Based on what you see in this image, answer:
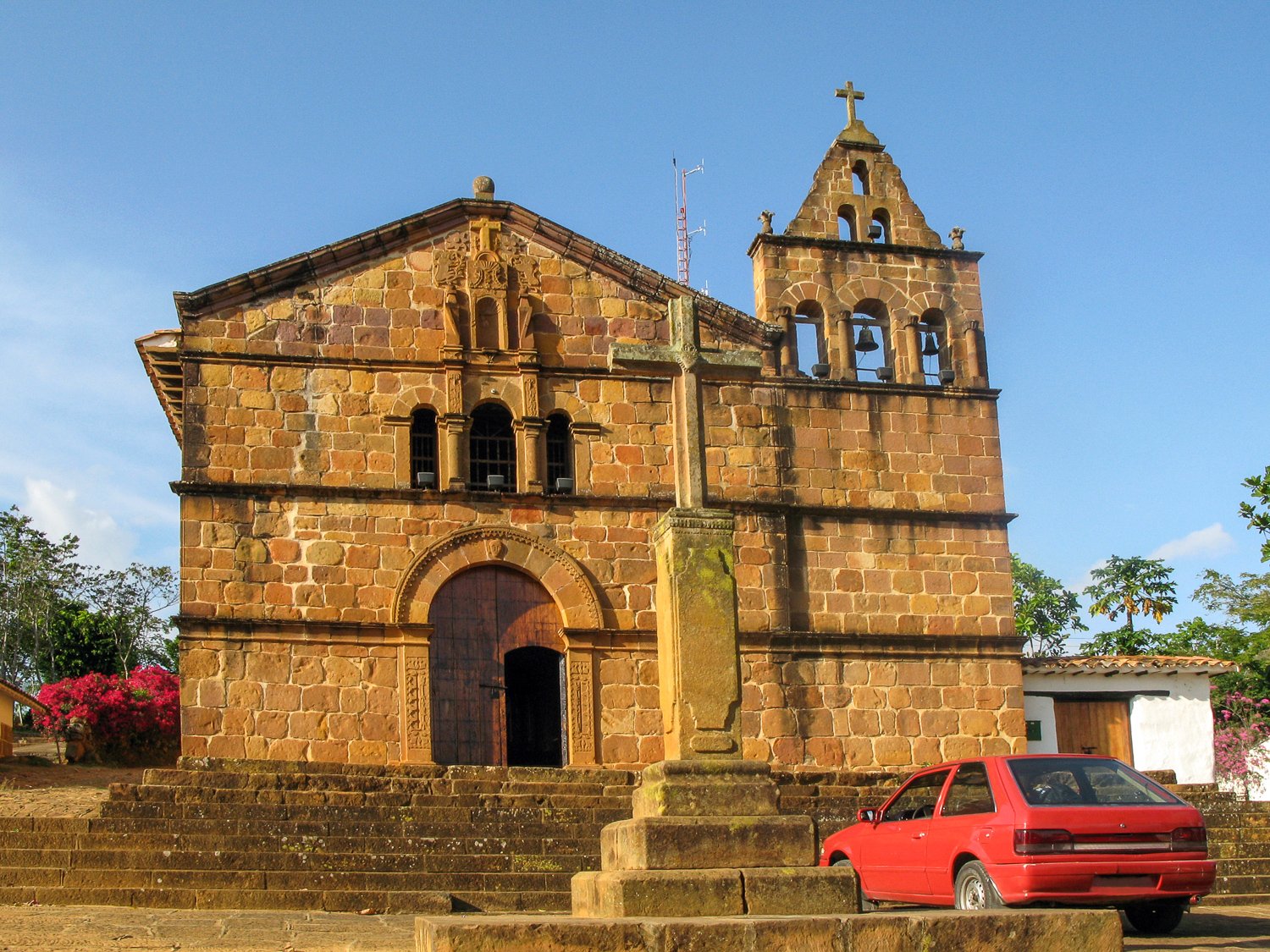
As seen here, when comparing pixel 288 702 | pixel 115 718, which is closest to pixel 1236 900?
pixel 288 702

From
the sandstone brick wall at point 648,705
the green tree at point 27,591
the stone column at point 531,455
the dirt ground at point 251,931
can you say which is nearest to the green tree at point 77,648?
the green tree at point 27,591

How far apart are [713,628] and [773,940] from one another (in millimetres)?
2824

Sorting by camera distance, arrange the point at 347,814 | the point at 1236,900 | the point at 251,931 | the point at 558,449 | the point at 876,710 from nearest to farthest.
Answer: the point at 251,931 < the point at 1236,900 < the point at 347,814 < the point at 876,710 < the point at 558,449

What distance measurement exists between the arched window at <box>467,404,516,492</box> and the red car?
9.48 meters

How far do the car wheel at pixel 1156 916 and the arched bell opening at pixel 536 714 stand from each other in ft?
32.2

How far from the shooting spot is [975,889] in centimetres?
1089

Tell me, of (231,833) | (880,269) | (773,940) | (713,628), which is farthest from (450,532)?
(773,940)

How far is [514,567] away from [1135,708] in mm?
9634

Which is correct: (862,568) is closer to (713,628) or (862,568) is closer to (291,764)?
(291,764)

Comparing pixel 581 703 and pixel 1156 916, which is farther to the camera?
pixel 581 703

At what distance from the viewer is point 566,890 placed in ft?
48.5

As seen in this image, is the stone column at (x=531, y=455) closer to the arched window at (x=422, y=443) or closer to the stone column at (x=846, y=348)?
the arched window at (x=422, y=443)

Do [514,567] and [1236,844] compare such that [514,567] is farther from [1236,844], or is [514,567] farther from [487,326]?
[1236,844]

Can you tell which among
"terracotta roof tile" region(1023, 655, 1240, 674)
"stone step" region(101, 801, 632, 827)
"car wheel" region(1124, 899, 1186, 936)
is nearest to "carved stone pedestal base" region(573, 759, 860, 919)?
"car wheel" region(1124, 899, 1186, 936)
